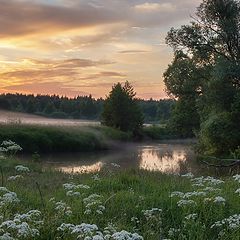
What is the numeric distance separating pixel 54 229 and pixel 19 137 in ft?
115

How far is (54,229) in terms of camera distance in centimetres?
668

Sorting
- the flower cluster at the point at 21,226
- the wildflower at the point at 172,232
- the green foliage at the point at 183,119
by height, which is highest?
the green foliage at the point at 183,119

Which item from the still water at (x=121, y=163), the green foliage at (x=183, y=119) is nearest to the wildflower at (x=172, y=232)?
the still water at (x=121, y=163)

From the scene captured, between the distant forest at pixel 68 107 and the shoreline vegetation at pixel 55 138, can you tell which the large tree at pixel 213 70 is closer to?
the shoreline vegetation at pixel 55 138

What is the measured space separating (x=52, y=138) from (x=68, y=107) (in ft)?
298

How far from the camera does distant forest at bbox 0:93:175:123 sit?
384 ft

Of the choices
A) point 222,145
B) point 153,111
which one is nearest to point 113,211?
point 222,145

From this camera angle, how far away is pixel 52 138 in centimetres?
4566

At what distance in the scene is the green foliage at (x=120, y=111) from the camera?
228ft

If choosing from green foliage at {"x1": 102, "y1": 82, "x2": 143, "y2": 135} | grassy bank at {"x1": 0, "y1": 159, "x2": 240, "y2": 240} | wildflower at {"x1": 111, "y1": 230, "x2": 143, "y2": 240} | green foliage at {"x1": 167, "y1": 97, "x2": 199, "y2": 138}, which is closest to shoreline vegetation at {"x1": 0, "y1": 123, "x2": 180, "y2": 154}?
green foliage at {"x1": 167, "y1": 97, "x2": 199, "y2": 138}

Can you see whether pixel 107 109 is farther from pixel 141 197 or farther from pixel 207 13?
pixel 141 197

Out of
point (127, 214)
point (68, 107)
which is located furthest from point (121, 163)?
point (68, 107)

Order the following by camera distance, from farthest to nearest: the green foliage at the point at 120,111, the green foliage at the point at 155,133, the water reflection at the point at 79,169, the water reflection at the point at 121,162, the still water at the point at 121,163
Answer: the green foliage at the point at 155,133
the green foliage at the point at 120,111
the water reflection at the point at 121,162
the still water at the point at 121,163
the water reflection at the point at 79,169

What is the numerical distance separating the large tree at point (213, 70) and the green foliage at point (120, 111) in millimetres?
26646
